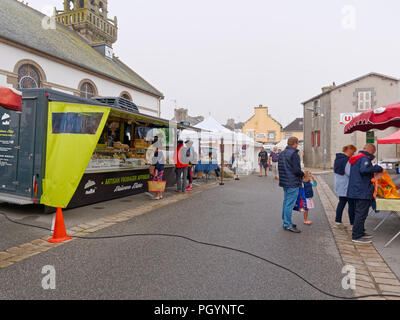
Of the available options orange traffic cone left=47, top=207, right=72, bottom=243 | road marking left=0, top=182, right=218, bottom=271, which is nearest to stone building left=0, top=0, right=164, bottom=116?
road marking left=0, top=182, right=218, bottom=271

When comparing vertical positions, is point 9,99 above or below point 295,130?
below

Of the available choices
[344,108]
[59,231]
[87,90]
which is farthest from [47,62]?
[344,108]

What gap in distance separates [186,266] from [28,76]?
15.4 metres

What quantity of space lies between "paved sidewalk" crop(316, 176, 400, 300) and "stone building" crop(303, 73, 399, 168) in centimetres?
2208

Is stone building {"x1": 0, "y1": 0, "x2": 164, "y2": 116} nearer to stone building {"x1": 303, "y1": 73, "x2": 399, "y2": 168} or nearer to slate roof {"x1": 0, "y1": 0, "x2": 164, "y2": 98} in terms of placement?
slate roof {"x1": 0, "y1": 0, "x2": 164, "y2": 98}

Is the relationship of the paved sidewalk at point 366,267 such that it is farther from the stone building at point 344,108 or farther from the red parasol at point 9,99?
the stone building at point 344,108

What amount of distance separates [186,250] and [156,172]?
483cm

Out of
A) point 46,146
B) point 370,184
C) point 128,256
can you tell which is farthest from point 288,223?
point 46,146

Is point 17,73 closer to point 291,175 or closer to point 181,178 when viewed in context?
point 181,178

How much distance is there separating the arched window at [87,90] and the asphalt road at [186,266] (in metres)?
15.1

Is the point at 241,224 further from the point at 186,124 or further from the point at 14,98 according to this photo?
the point at 186,124

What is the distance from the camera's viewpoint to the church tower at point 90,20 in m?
39.8

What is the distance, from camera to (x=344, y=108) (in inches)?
1068

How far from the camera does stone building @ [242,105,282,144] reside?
2136 inches
